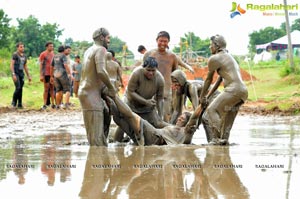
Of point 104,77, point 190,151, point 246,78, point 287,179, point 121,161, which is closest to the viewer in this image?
point 287,179

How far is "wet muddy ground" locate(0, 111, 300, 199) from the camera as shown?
238 inches

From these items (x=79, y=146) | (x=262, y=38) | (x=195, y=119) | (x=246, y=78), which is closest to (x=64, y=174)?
(x=79, y=146)

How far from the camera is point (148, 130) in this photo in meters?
10.4

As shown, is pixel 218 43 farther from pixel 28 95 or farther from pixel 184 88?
pixel 28 95

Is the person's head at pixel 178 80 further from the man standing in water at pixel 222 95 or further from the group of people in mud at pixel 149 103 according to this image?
the man standing in water at pixel 222 95

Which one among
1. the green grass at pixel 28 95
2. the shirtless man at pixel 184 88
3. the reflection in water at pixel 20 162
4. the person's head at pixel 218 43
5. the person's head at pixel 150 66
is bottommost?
the reflection in water at pixel 20 162

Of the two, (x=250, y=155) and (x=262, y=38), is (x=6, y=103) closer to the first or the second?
(x=250, y=155)

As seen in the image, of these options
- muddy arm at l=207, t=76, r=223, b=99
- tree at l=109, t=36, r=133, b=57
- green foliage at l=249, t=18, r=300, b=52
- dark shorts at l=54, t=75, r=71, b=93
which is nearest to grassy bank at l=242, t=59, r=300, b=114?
dark shorts at l=54, t=75, r=71, b=93

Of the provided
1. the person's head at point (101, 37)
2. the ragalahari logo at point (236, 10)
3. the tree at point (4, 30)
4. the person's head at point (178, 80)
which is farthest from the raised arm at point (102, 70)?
the tree at point (4, 30)

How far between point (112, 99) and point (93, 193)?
429cm

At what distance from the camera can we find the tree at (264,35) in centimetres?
8419

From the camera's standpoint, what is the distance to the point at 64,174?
707 cm

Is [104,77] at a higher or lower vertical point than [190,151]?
higher

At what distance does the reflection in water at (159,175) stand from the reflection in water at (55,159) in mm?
232
